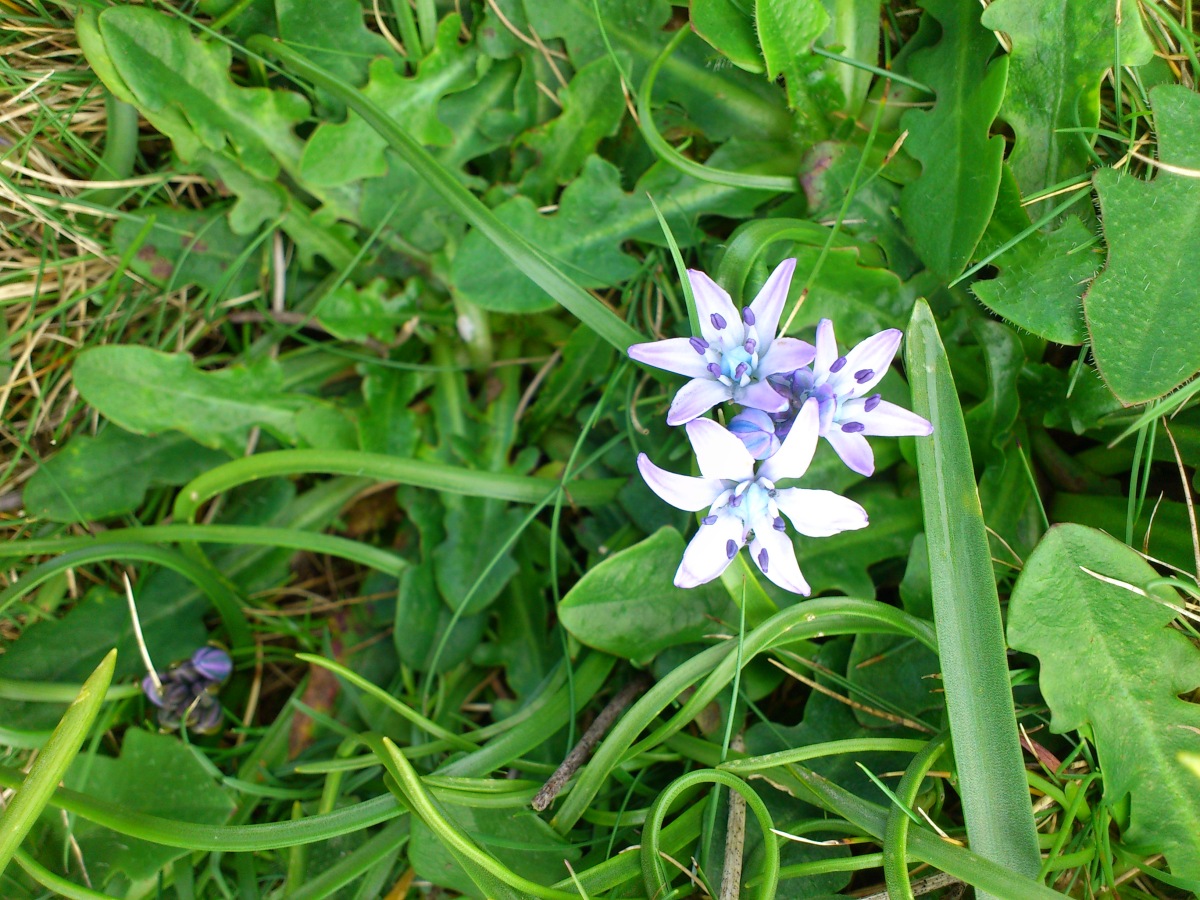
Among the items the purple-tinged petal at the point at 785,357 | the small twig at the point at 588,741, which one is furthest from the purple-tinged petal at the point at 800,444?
the small twig at the point at 588,741

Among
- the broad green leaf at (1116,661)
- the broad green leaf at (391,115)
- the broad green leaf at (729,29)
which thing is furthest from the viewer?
the broad green leaf at (391,115)

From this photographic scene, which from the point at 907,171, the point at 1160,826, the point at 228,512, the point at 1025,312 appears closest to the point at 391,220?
the point at 228,512

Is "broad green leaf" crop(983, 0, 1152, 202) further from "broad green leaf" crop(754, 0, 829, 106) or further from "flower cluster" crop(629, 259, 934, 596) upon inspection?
"flower cluster" crop(629, 259, 934, 596)

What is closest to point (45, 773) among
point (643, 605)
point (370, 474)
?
point (370, 474)

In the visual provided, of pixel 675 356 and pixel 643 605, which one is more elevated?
pixel 675 356

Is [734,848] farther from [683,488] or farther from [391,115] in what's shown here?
[391,115]

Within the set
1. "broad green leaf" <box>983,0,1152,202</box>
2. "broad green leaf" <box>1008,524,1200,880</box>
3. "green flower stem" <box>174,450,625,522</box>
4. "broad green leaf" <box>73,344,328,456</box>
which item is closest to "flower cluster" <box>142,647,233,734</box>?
"green flower stem" <box>174,450,625,522</box>

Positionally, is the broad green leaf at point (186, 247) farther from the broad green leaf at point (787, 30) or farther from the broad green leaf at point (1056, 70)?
the broad green leaf at point (1056, 70)
